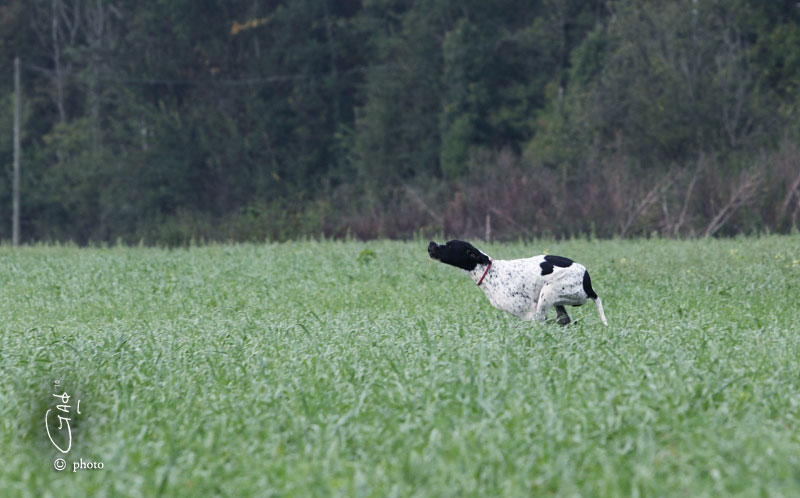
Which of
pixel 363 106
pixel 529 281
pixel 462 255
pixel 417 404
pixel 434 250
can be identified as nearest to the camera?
pixel 417 404

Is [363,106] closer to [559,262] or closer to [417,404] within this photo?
[559,262]

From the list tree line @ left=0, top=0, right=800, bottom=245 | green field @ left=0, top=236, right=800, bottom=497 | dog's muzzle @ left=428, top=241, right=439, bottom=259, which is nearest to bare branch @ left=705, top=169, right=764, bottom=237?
tree line @ left=0, top=0, right=800, bottom=245

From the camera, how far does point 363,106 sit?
50.8 m

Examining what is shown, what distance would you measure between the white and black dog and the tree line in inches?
810

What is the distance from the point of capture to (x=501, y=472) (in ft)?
13.7

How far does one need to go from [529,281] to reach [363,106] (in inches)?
1706

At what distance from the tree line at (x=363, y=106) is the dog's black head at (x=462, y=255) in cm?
2053

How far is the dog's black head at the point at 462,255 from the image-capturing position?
835 cm

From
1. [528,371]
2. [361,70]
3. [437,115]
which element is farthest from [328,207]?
[528,371]

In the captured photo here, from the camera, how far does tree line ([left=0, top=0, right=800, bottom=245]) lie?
36719mm

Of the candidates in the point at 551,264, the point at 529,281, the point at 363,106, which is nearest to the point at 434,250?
the point at 529,281

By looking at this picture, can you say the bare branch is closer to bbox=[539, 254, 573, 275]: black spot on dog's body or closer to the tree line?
the tree line

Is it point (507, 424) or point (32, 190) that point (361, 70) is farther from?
point (507, 424)

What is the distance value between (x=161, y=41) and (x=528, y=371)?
47038mm
